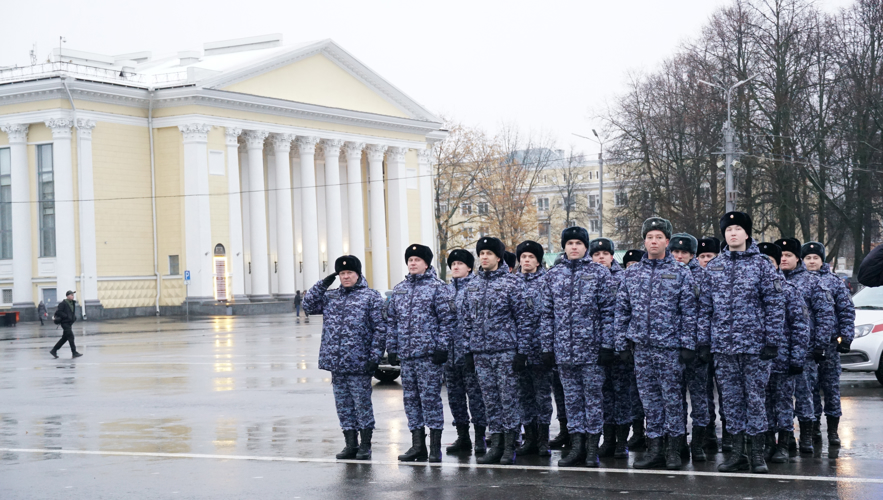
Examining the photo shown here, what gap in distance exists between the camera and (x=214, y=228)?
183 ft

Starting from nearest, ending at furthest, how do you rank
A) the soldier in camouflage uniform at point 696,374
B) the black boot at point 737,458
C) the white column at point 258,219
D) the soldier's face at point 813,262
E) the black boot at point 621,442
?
1. the black boot at point 737,458
2. the soldier in camouflage uniform at point 696,374
3. the black boot at point 621,442
4. the soldier's face at point 813,262
5. the white column at point 258,219

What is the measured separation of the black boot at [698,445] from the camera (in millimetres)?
9617

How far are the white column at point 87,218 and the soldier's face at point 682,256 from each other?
45.7m

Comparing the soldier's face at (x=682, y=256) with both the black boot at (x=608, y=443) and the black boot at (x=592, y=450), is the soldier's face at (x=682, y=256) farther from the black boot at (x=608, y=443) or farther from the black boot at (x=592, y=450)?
the black boot at (x=592, y=450)

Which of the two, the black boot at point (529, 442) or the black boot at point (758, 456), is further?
the black boot at point (529, 442)

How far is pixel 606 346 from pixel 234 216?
4872cm

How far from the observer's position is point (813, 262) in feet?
36.8

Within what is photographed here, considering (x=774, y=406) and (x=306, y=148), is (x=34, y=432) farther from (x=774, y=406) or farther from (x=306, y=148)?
(x=306, y=148)

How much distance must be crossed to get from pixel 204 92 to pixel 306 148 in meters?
8.64

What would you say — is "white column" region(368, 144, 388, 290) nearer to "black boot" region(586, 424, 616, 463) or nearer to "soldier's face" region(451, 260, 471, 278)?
"soldier's face" region(451, 260, 471, 278)

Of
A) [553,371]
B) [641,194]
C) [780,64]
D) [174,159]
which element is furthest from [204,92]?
[553,371]

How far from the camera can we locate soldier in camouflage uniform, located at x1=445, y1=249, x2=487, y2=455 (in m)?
10.4

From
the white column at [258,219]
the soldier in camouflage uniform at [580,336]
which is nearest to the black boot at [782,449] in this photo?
the soldier in camouflage uniform at [580,336]

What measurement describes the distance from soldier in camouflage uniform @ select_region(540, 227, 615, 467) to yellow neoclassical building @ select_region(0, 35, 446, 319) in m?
44.9
